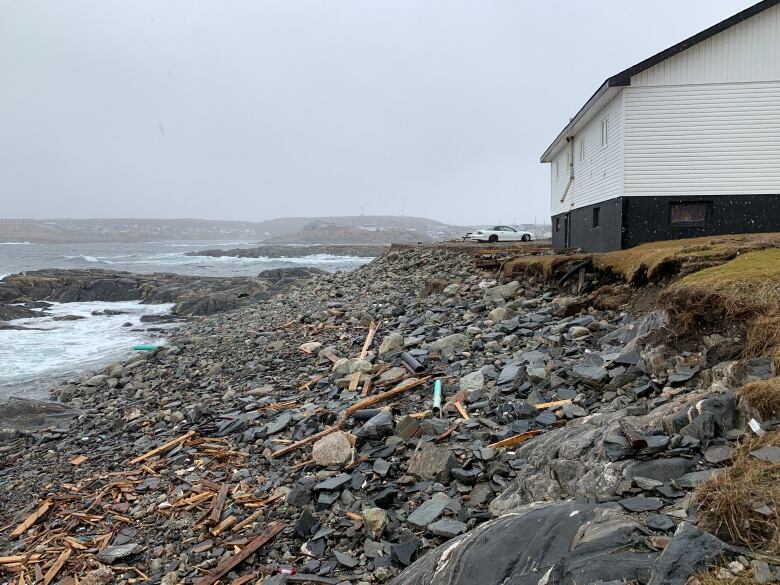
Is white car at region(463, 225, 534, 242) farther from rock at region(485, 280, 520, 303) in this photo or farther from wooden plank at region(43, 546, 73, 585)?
wooden plank at region(43, 546, 73, 585)

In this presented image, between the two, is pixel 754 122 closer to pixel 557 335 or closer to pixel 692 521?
pixel 557 335

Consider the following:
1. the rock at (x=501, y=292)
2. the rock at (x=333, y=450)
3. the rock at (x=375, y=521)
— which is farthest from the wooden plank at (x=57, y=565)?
the rock at (x=501, y=292)

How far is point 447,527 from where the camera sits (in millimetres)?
4414

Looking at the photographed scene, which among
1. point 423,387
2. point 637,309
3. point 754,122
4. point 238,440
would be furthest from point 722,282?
point 754,122

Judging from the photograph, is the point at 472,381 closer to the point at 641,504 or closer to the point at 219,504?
the point at 219,504

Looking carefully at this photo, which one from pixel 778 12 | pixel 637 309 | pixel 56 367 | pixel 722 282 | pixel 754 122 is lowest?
pixel 56 367

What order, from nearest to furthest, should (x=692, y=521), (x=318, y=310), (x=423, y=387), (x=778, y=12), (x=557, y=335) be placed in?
(x=692, y=521)
(x=423, y=387)
(x=557, y=335)
(x=778, y=12)
(x=318, y=310)

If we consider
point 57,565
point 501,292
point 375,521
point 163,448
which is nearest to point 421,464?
point 375,521

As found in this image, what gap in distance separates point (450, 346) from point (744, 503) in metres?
6.42

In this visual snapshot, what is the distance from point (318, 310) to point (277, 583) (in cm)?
1196

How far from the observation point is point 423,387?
7918 mm

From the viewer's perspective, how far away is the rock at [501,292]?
1239 cm

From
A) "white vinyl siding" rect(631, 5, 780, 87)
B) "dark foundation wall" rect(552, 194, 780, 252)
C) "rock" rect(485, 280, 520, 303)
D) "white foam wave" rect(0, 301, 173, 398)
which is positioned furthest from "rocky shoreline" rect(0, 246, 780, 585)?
"white vinyl siding" rect(631, 5, 780, 87)

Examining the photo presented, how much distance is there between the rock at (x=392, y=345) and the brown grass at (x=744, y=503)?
7.14 meters
